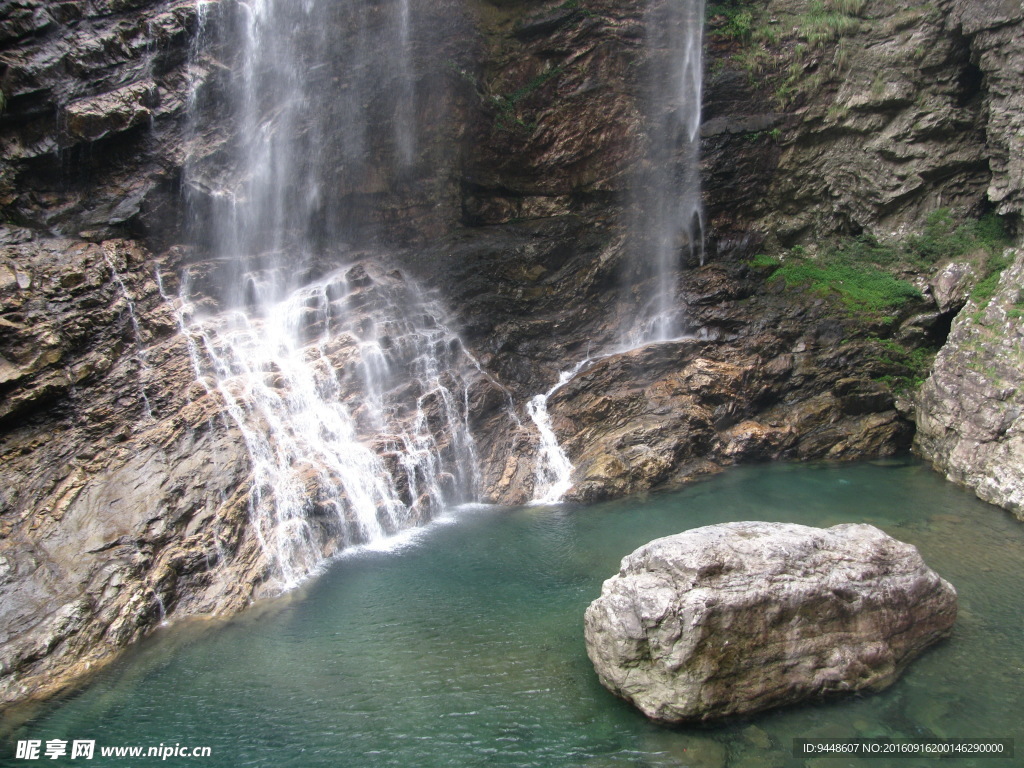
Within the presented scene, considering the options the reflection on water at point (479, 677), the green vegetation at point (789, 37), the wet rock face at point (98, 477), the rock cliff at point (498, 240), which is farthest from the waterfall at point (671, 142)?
the wet rock face at point (98, 477)

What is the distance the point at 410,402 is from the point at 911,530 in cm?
1141

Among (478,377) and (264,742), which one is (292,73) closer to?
(478,377)

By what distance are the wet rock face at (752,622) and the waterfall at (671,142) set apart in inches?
584

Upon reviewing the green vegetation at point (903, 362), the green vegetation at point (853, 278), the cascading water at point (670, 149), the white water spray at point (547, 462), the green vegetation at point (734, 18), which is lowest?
the white water spray at point (547, 462)

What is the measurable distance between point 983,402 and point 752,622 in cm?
1133

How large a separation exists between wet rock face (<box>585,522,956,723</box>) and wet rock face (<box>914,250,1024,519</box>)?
7620mm

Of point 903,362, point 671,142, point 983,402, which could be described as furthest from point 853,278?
point 671,142

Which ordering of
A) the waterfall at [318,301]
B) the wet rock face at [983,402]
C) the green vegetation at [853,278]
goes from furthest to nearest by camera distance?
the green vegetation at [853,278], the waterfall at [318,301], the wet rock face at [983,402]

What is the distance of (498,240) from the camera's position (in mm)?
20359

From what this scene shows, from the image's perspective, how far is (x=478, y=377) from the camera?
57.4ft

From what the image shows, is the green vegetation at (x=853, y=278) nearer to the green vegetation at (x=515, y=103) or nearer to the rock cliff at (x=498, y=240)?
the rock cliff at (x=498, y=240)

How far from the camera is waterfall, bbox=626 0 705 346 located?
2083cm

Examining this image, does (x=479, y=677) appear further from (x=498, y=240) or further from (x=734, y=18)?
(x=734, y=18)

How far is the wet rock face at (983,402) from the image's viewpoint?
13000mm
